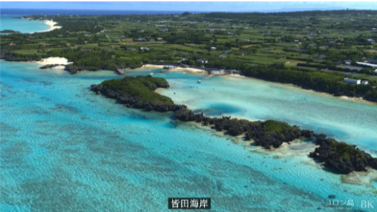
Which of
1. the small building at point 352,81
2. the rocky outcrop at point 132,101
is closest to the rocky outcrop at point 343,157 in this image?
the rocky outcrop at point 132,101

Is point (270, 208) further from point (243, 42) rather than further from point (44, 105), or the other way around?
point (243, 42)

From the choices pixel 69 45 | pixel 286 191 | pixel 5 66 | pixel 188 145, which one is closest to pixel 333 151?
pixel 286 191

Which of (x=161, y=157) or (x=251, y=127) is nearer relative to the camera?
(x=161, y=157)

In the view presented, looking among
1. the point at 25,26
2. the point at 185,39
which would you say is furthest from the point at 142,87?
the point at 25,26

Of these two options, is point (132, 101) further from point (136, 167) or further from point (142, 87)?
point (136, 167)

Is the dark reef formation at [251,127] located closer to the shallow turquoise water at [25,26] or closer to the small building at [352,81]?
the small building at [352,81]
